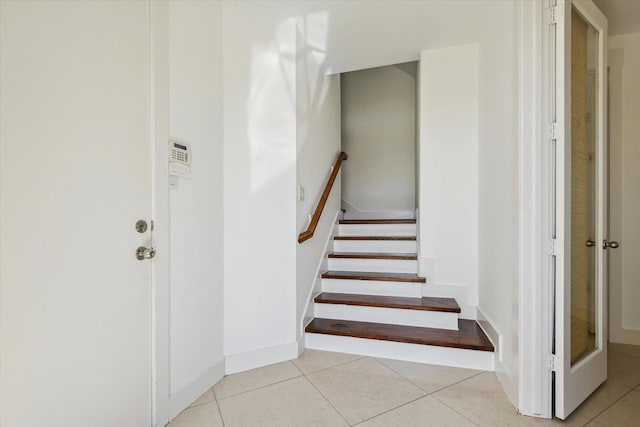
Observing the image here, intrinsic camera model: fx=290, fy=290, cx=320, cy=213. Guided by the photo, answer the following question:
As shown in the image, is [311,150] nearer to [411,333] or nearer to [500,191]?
[500,191]

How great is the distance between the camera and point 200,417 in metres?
1.56

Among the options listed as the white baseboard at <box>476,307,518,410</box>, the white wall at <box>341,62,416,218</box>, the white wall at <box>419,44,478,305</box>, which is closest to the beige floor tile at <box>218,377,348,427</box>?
the white baseboard at <box>476,307,518,410</box>

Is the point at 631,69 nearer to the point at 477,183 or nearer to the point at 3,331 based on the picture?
the point at 477,183

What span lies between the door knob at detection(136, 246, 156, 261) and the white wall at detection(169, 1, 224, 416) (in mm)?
155

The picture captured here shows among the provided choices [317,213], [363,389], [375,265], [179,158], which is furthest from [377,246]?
[179,158]

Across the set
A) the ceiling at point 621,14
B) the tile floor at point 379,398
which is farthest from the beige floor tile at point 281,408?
the ceiling at point 621,14

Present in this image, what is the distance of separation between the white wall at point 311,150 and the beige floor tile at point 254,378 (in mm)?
261

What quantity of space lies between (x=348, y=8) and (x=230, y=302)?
2.18 metres

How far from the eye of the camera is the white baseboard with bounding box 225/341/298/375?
2.00 m

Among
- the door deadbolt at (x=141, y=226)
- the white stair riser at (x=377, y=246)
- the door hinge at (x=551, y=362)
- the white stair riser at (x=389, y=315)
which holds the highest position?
the door deadbolt at (x=141, y=226)

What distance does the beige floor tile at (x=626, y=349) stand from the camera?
218cm

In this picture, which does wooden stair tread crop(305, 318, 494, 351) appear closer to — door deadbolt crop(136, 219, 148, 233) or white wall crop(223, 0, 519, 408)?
white wall crop(223, 0, 519, 408)

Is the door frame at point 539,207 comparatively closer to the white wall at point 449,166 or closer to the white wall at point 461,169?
the white wall at point 461,169

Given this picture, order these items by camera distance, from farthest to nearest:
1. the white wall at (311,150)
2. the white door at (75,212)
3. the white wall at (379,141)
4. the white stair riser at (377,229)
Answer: the white wall at (379,141), the white stair riser at (377,229), the white wall at (311,150), the white door at (75,212)
